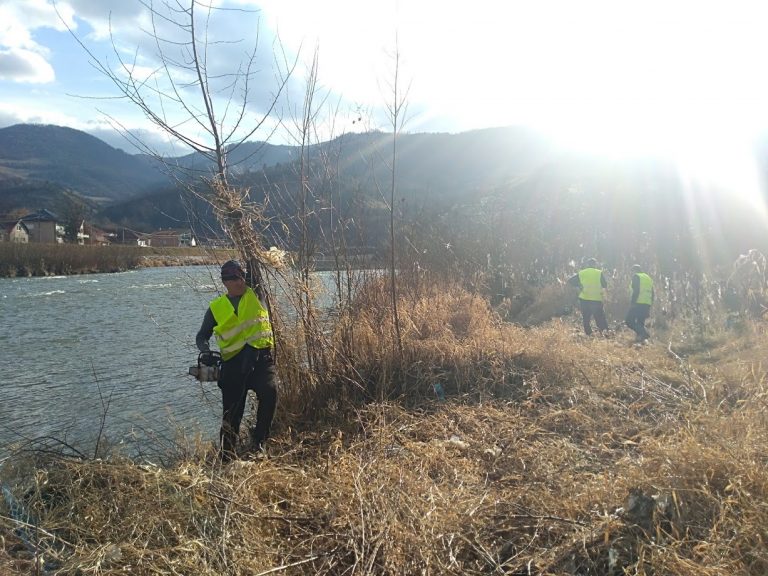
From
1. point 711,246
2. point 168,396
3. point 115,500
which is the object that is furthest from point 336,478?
point 711,246

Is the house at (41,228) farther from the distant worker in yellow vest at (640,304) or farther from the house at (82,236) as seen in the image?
the distant worker in yellow vest at (640,304)

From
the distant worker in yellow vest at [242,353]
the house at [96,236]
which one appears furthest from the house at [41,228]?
the distant worker in yellow vest at [242,353]

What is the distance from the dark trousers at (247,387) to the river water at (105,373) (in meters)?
0.50

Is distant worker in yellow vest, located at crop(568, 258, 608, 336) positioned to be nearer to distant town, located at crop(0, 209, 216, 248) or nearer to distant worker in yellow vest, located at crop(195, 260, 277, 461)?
distant worker in yellow vest, located at crop(195, 260, 277, 461)

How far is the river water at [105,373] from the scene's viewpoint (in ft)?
22.9

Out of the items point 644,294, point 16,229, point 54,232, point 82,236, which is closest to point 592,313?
point 644,294

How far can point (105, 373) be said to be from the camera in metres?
10.4

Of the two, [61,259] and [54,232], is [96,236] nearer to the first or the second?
[54,232]

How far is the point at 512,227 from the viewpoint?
1834cm

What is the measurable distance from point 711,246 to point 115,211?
429 ft

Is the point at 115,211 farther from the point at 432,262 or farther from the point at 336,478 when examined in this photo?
the point at 336,478

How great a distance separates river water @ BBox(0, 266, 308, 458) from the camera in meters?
6.99

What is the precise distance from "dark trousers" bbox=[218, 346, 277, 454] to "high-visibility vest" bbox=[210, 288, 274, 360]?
0.28 feet

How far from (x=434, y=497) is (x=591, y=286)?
808 cm
